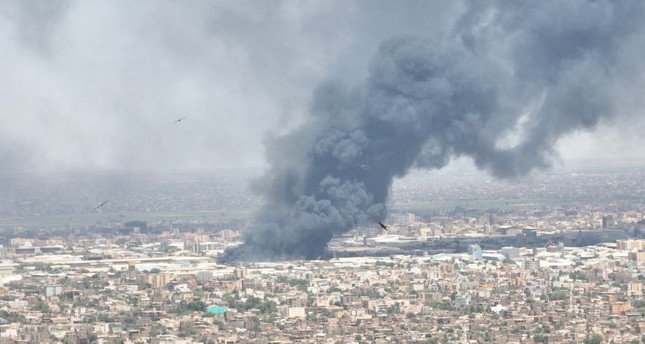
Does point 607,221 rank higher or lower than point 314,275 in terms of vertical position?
higher

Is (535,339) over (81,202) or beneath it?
beneath

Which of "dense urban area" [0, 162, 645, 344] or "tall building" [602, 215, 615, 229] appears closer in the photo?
"dense urban area" [0, 162, 645, 344]

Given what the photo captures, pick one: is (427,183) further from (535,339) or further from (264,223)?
(535,339)

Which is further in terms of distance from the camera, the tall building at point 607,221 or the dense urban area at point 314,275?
the tall building at point 607,221

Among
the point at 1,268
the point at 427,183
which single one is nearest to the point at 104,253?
the point at 1,268

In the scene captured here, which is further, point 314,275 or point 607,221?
point 607,221

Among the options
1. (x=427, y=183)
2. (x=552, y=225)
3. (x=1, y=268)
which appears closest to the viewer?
(x=1, y=268)

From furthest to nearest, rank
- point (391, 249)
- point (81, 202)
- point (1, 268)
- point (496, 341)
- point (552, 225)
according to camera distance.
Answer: point (81, 202) → point (552, 225) → point (391, 249) → point (1, 268) → point (496, 341)

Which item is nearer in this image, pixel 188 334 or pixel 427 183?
pixel 188 334
